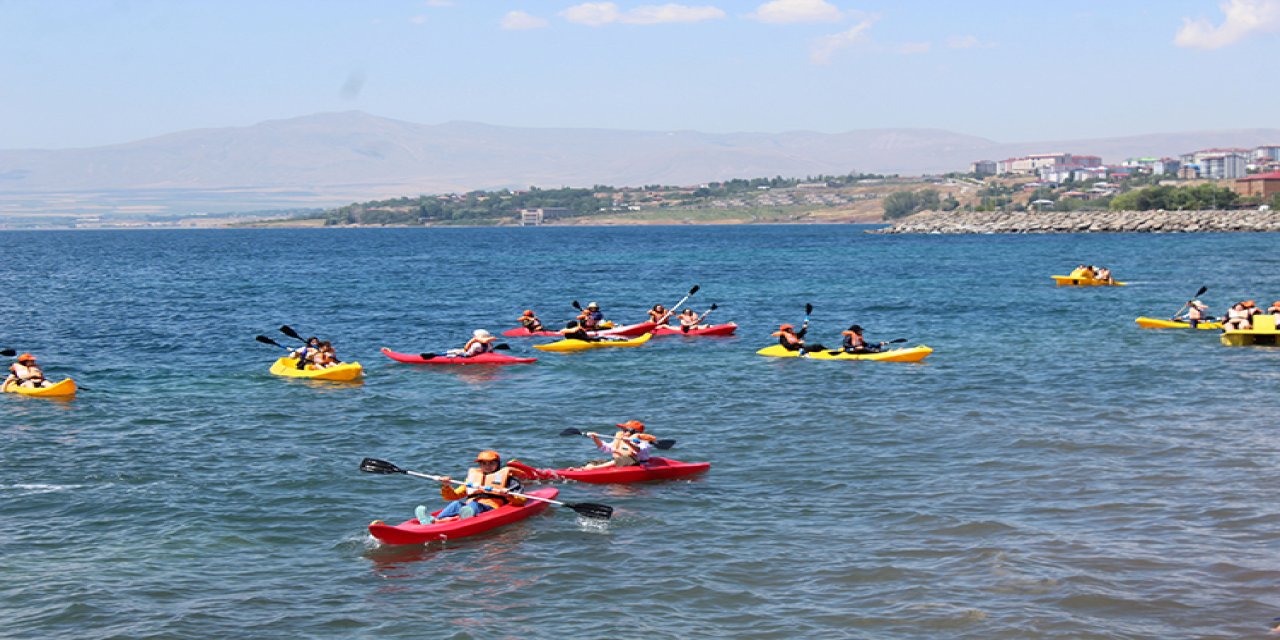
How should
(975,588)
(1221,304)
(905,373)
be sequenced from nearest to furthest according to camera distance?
(975,588)
(905,373)
(1221,304)

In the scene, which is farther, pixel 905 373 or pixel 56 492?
pixel 905 373

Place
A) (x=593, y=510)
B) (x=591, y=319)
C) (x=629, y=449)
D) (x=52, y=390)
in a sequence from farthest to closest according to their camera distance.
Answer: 1. (x=591, y=319)
2. (x=52, y=390)
3. (x=629, y=449)
4. (x=593, y=510)

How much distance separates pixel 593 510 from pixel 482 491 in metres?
1.88

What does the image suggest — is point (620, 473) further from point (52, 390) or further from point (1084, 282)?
point (1084, 282)

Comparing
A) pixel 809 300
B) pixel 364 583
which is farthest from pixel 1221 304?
pixel 364 583

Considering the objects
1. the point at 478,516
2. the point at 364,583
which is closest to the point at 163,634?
the point at 364,583

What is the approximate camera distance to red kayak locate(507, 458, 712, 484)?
23297 millimetres

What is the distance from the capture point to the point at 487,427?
2902cm

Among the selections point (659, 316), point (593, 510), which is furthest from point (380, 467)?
point (659, 316)

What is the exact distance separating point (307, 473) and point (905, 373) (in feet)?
61.0

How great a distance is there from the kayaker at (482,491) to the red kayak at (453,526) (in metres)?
0.16

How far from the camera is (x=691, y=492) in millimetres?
22562

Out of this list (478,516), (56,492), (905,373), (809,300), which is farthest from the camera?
(809,300)

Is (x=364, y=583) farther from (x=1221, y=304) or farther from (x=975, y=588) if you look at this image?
(x=1221, y=304)
